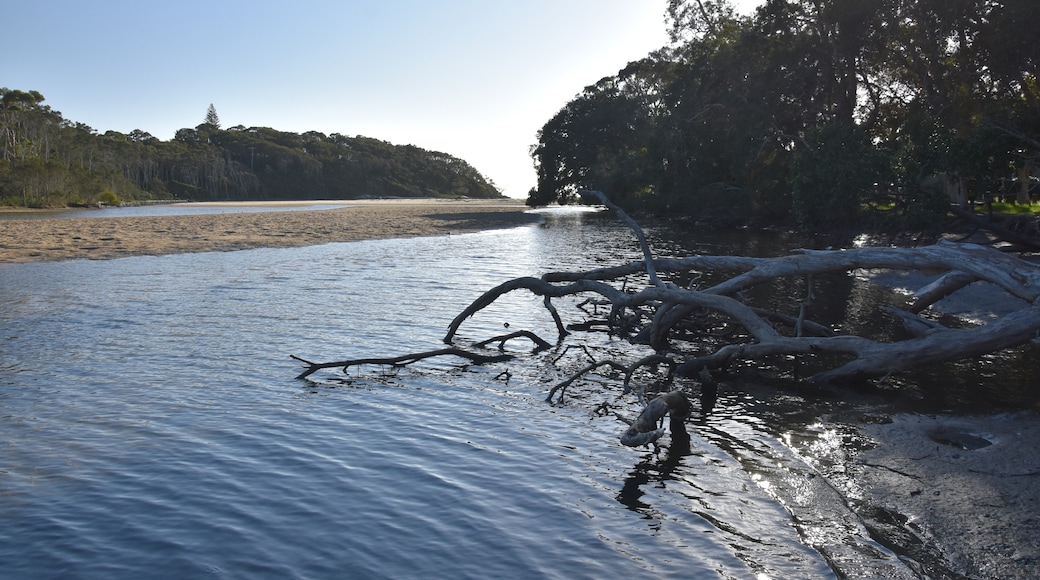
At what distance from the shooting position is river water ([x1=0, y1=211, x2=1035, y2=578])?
6.46 meters

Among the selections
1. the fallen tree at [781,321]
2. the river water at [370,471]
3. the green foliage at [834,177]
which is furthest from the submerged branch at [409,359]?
the green foliage at [834,177]

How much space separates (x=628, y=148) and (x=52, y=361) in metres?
75.4

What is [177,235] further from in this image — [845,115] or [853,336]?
[853,336]

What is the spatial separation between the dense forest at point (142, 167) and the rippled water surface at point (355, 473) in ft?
279

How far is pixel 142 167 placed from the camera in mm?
143375

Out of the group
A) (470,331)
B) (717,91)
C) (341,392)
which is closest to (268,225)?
(717,91)

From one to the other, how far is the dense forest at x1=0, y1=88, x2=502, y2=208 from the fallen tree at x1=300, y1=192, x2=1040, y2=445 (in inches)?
3476

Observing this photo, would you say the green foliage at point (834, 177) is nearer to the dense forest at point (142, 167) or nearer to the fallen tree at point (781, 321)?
the fallen tree at point (781, 321)

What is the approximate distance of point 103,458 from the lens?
882 cm

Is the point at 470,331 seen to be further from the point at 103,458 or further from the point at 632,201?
the point at 632,201

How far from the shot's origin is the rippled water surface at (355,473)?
21.2 feet

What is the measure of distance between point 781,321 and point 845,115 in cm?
3254

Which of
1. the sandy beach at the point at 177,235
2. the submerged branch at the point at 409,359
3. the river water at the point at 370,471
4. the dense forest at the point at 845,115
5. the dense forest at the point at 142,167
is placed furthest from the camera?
the dense forest at the point at 142,167

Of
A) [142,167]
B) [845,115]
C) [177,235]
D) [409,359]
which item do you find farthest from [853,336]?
[142,167]
